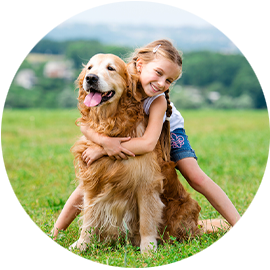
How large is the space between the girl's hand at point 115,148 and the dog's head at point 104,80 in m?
0.38

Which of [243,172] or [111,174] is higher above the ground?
[111,174]

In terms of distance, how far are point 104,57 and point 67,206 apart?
1.92 meters

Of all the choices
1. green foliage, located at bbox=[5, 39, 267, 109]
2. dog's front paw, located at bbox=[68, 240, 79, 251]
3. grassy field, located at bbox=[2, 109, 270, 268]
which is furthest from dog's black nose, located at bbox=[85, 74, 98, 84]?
green foliage, located at bbox=[5, 39, 267, 109]

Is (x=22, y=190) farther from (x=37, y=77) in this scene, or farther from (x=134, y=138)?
(x=37, y=77)

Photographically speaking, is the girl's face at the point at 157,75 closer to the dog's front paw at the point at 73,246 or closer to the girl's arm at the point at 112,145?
the girl's arm at the point at 112,145

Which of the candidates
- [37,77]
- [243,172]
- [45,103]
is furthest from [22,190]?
[37,77]

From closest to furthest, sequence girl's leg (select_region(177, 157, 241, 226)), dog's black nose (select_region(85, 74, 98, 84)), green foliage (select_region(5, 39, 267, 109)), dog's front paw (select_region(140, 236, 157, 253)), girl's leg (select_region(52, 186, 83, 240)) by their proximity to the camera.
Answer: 1. dog's black nose (select_region(85, 74, 98, 84))
2. dog's front paw (select_region(140, 236, 157, 253))
3. girl's leg (select_region(177, 157, 241, 226))
4. girl's leg (select_region(52, 186, 83, 240))
5. green foliage (select_region(5, 39, 267, 109))

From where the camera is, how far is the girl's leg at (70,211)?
13.5 ft

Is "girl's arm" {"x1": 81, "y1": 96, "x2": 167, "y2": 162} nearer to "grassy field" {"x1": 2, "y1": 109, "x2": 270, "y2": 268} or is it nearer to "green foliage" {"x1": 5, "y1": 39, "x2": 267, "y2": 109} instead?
"grassy field" {"x1": 2, "y1": 109, "x2": 270, "y2": 268}

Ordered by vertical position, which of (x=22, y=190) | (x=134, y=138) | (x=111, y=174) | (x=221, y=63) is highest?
(x=221, y=63)

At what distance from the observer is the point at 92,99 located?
330cm

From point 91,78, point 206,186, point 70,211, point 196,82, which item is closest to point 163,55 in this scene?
point 91,78

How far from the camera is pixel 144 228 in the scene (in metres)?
A: 3.59

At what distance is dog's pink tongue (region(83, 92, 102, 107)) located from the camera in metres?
3.28
